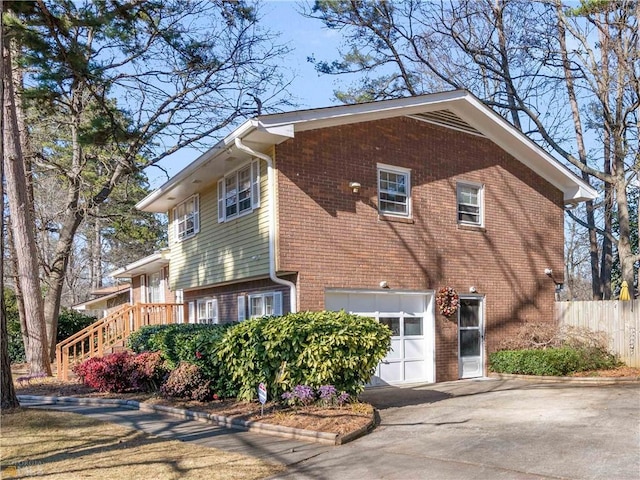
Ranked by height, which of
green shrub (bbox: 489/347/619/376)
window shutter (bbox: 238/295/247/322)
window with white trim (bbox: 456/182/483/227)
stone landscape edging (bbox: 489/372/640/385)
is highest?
window with white trim (bbox: 456/182/483/227)

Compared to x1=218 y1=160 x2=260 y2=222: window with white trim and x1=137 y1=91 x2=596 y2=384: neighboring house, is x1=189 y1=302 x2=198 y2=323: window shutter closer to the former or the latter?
x1=137 y1=91 x2=596 y2=384: neighboring house

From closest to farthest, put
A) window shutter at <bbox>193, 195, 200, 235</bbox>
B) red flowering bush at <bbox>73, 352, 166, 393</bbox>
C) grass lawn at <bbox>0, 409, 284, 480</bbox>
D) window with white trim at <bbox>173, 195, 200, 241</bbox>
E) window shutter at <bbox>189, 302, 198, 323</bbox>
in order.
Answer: grass lawn at <bbox>0, 409, 284, 480</bbox>, red flowering bush at <bbox>73, 352, 166, 393</bbox>, window shutter at <bbox>193, 195, 200, 235</bbox>, window with white trim at <bbox>173, 195, 200, 241</bbox>, window shutter at <bbox>189, 302, 198, 323</bbox>

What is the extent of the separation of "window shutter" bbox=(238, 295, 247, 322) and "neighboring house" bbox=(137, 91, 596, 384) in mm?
49

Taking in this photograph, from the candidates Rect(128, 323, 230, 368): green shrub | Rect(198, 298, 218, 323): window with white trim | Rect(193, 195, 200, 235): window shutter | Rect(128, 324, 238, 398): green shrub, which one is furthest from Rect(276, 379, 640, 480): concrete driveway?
Rect(193, 195, 200, 235): window shutter

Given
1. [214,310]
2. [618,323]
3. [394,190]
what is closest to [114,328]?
[214,310]

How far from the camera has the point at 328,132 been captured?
12.8 metres

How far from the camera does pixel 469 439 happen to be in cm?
788

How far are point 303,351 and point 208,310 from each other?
795 centimetres

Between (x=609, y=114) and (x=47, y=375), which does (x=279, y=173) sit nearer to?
(x=47, y=375)

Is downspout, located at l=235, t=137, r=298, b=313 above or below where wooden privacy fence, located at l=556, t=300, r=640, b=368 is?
above

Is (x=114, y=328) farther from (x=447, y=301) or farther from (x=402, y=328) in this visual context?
(x=447, y=301)

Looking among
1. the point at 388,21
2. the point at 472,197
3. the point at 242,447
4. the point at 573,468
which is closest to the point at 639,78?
the point at 472,197

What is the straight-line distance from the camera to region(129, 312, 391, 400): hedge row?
955cm

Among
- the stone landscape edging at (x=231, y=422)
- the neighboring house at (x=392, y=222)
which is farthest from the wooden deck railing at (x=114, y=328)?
the stone landscape edging at (x=231, y=422)
